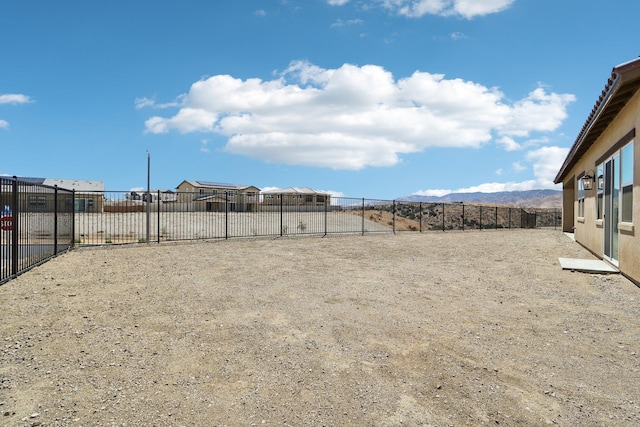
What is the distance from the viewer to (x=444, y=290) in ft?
27.3

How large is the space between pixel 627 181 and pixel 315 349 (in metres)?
9.14

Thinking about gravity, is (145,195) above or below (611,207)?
above

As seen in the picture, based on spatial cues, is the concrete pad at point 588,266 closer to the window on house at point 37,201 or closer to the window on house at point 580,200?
the window on house at point 580,200

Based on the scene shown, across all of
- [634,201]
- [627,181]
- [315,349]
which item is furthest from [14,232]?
[627,181]

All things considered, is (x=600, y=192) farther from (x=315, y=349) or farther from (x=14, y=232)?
(x=14, y=232)

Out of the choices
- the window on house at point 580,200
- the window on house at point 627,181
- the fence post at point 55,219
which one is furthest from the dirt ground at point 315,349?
the window on house at point 580,200

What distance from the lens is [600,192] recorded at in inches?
524

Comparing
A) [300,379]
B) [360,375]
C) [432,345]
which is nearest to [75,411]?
→ [300,379]

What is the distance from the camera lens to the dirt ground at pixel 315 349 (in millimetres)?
3529

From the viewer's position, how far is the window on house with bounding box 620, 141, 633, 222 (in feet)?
30.1

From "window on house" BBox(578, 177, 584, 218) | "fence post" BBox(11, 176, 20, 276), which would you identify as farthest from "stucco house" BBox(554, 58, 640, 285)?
"fence post" BBox(11, 176, 20, 276)

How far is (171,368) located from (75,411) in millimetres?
1005

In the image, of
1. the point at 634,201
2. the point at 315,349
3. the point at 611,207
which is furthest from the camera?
the point at 611,207

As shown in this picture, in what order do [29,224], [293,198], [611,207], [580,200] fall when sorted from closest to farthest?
[29,224] < [611,207] < [580,200] < [293,198]
